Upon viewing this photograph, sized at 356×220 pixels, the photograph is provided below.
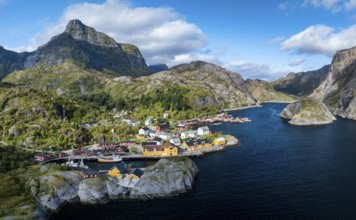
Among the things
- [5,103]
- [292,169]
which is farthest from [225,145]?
[5,103]

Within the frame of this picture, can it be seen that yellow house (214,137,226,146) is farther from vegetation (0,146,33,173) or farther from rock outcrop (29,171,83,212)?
vegetation (0,146,33,173)

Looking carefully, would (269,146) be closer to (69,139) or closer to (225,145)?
(225,145)

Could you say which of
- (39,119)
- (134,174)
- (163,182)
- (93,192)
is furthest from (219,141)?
(39,119)

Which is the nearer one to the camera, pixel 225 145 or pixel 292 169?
pixel 292 169

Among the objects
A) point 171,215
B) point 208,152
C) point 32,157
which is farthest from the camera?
point 208,152

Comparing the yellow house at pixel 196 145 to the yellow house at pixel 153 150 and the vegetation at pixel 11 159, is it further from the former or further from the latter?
the vegetation at pixel 11 159

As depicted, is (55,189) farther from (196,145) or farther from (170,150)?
(196,145)
